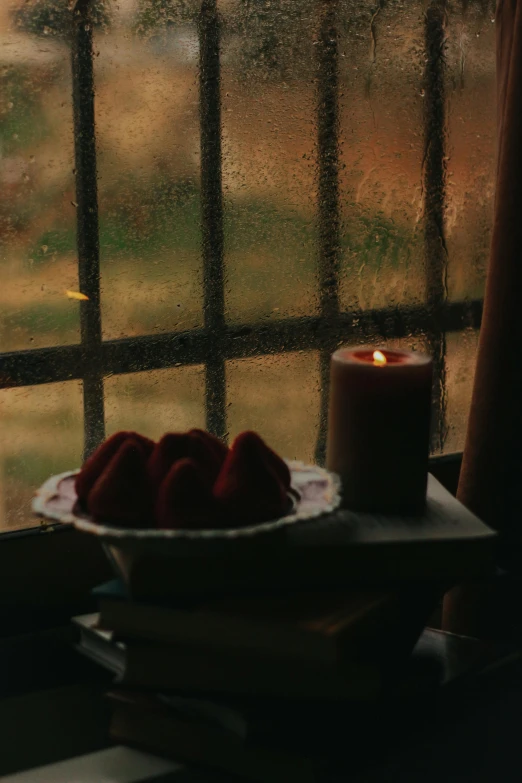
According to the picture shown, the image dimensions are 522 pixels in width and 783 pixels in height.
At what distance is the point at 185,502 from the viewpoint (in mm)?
549

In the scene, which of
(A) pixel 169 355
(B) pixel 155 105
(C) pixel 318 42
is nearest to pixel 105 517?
(A) pixel 169 355

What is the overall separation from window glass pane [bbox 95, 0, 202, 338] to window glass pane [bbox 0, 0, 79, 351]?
0.04 m

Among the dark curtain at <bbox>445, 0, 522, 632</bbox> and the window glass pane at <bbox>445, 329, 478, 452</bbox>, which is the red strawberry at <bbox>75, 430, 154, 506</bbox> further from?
the window glass pane at <bbox>445, 329, 478, 452</bbox>

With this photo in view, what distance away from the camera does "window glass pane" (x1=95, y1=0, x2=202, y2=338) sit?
32.7 inches

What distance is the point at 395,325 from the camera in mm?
1019

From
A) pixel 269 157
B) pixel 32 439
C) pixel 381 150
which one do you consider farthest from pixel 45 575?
pixel 381 150

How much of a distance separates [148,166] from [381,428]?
39 centimetres

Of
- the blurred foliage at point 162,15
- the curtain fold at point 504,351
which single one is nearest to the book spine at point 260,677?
the curtain fold at point 504,351

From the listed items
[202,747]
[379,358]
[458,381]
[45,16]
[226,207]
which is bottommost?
[202,747]

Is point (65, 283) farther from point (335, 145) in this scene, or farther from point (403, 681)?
point (403, 681)

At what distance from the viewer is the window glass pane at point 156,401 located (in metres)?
0.88

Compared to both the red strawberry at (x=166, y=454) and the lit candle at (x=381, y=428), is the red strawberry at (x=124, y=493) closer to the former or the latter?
the red strawberry at (x=166, y=454)

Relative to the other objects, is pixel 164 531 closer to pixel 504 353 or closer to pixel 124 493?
pixel 124 493

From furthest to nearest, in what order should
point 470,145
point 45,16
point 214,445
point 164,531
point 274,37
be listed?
point 470,145 → point 274,37 → point 45,16 → point 214,445 → point 164,531
